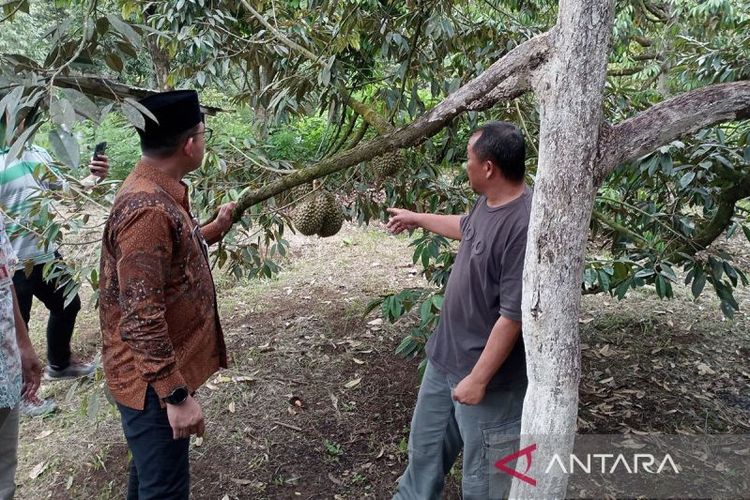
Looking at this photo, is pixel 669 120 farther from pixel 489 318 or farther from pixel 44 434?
pixel 44 434

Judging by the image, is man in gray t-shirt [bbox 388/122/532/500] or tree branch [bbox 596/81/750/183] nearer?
tree branch [bbox 596/81/750/183]

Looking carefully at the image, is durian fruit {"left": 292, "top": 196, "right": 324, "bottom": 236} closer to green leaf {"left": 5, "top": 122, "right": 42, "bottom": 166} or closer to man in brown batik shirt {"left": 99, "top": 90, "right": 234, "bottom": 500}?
man in brown batik shirt {"left": 99, "top": 90, "right": 234, "bottom": 500}

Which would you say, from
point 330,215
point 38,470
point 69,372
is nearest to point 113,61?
point 330,215

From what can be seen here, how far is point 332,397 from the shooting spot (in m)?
3.19

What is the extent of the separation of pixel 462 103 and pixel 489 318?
681 millimetres

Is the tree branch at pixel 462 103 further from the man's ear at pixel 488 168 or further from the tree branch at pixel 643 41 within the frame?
the tree branch at pixel 643 41

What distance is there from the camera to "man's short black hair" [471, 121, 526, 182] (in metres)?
1.79

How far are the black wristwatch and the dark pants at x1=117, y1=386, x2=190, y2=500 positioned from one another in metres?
0.11

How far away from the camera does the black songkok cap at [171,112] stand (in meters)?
1.57

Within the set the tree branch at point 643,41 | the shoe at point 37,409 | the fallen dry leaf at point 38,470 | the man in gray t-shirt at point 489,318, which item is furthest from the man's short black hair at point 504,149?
the tree branch at point 643,41

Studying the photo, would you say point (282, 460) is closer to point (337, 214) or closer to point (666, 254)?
point (337, 214)

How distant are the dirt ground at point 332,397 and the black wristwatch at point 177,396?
0.53m

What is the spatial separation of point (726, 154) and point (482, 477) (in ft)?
5.75

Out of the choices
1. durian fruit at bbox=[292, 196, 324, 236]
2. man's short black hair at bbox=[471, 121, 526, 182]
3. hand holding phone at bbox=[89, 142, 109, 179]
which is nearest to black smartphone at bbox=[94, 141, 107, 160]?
hand holding phone at bbox=[89, 142, 109, 179]
